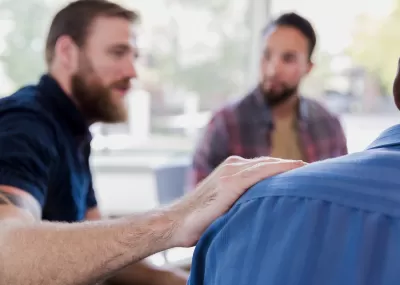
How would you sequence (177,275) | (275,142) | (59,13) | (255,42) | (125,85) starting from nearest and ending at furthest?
(177,275), (59,13), (125,85), (275,142), (255,42)

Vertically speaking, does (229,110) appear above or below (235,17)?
below

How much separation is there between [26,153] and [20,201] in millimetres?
132

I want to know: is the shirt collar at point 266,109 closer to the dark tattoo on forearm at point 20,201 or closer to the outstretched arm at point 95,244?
the dark tattoo on forearm at point 20,201

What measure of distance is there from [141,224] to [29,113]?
0.66 metres

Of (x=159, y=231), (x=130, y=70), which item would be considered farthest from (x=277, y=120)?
(x=159, y=231)

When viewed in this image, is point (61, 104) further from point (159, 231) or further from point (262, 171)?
point (262, 171)

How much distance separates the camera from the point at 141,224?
842mm

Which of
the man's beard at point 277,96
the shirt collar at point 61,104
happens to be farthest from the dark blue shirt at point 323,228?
the man's beard at point 277,96

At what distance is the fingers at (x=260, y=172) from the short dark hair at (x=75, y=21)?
4.10 feet

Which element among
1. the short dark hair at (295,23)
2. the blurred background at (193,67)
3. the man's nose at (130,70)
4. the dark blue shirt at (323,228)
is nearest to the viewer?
the dark blue shirt at (323,228)

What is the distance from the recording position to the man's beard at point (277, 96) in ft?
8.77

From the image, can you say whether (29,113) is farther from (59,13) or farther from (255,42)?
(255,42)

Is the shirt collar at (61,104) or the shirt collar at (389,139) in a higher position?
the shirt collar at (389,139)

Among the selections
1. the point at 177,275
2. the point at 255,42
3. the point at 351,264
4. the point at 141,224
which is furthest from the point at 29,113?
the point at 255,42
